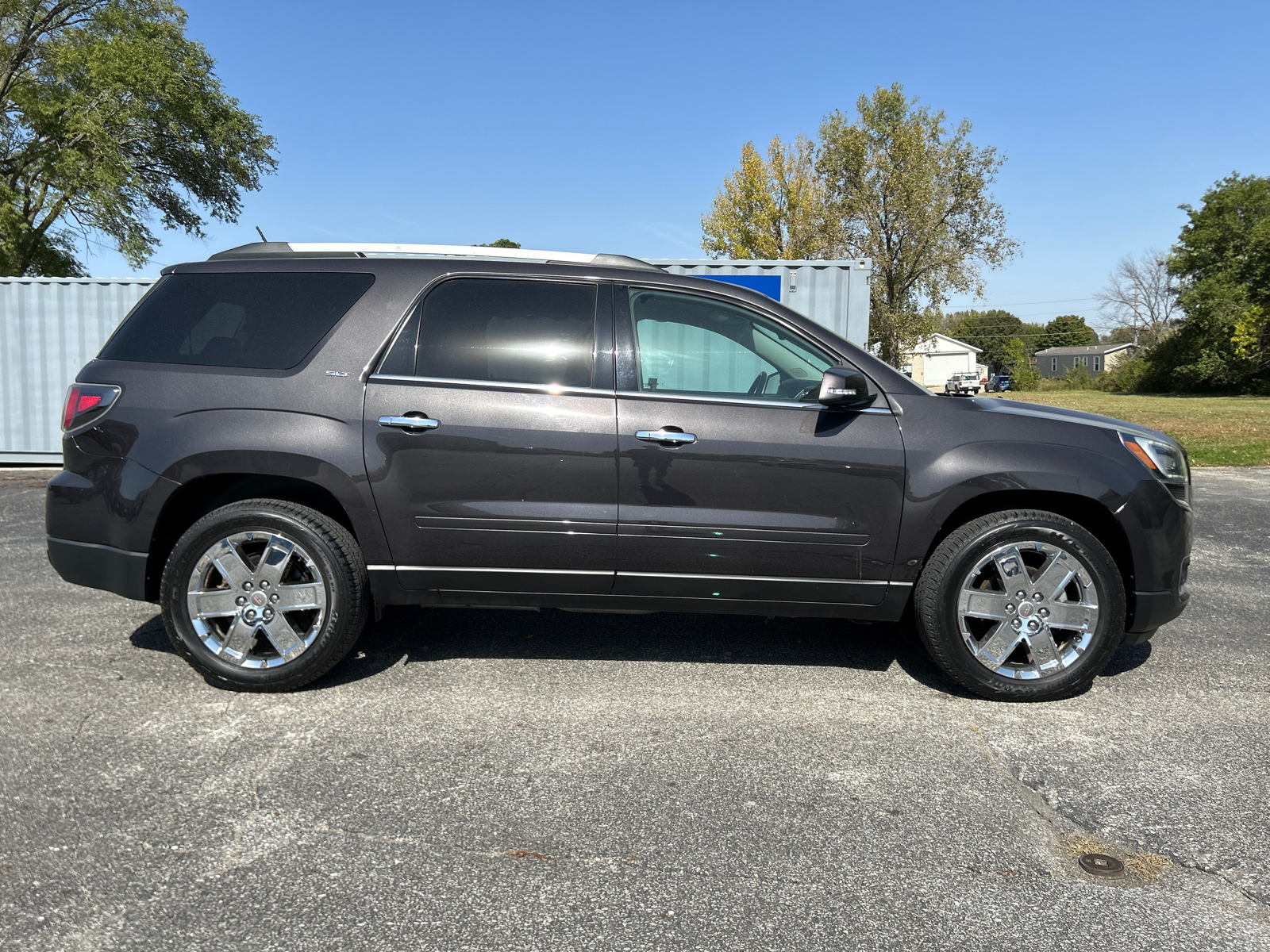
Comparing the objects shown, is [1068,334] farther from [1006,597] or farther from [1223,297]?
[1006,597]

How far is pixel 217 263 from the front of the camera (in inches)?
159

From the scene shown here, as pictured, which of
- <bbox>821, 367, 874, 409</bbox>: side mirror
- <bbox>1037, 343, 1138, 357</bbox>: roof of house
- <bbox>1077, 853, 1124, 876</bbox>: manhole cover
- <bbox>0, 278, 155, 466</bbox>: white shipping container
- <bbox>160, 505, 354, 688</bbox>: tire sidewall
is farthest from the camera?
<bbox>1037, 343, 1138, 357</bbox>: roof of house

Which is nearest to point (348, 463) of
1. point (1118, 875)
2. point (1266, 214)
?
point (1118, 875)

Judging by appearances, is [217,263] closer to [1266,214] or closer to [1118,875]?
[1118,875]

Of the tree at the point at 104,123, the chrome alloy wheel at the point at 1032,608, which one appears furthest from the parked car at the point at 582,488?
the tree at the point at 104,123

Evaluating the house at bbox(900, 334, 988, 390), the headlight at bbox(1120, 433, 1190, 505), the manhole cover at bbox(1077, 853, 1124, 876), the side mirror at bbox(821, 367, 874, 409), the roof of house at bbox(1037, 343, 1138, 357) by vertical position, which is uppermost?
the roof of house at bbox(1037, 343, 1138, 357)

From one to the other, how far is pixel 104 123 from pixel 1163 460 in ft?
99.6

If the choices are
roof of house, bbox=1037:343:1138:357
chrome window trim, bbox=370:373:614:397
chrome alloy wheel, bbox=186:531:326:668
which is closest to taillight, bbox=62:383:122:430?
chrome alloy wheel, bbox=186:531:326:668

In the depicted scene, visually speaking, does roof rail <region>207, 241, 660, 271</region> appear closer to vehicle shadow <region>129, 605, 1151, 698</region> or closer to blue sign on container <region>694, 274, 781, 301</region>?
vehicle shadow <region>129, 605, 1151, 698</region>

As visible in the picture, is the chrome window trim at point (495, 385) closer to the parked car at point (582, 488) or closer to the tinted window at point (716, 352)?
the parked car at point (582, 488)

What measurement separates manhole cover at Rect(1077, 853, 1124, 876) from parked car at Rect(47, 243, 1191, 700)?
1222mm

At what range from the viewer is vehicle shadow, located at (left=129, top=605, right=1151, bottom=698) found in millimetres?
4324

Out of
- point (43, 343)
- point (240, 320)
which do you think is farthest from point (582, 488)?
point (43, 343)

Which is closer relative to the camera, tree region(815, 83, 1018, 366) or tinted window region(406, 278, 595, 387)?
tinted window region(406, 278, 595, 387)
